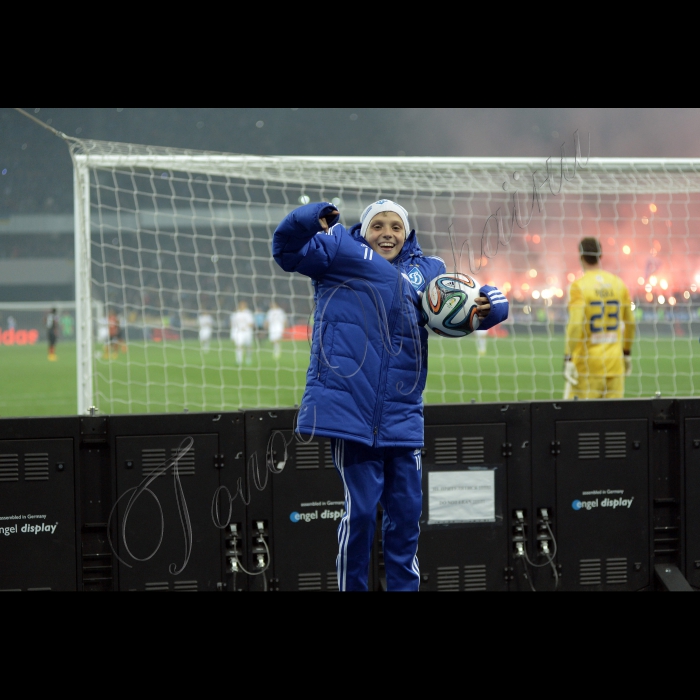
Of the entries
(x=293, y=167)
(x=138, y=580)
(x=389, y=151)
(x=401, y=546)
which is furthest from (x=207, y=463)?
(x=389, y=151)

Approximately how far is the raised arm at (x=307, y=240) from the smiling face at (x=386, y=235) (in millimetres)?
193

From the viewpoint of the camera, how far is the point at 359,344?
9.03ft

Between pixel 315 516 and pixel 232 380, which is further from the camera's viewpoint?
pixel 232 380

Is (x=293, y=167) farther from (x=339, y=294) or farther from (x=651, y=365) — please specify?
(x=651, y=365)

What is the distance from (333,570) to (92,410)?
1446 mm

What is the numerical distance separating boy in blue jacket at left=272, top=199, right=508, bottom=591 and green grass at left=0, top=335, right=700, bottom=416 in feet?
17.1

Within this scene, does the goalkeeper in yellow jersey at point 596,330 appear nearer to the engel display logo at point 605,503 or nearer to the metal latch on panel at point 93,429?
the engel display logo at point 605,503

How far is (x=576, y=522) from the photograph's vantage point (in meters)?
3.75

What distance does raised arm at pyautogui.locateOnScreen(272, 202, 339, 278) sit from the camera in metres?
2.54

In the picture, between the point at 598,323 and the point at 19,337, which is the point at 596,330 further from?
the point at 19,337

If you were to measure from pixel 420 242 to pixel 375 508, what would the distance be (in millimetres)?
16115

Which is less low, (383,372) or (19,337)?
(19,337)

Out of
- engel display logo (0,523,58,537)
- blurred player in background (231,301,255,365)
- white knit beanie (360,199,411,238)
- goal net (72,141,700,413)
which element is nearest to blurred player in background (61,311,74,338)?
goal net (72,141,700,413)

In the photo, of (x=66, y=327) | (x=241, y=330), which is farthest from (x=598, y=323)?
(x=66, y=327)
